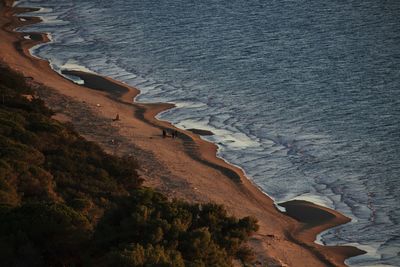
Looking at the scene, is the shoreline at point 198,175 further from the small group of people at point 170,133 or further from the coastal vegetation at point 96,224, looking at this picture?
the coastal vegetation at point 96,224

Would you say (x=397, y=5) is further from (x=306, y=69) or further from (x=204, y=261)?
(x=204, y=261)

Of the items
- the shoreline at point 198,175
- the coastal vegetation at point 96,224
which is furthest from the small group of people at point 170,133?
the coastal vegetation at point 96,224

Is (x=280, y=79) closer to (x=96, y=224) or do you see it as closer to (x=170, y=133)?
(x=170, y=133)

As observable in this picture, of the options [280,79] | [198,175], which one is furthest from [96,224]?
[280,79]

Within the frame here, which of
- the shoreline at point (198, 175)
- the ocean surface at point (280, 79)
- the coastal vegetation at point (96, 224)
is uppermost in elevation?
the coastal vegetation at point (96, 224)

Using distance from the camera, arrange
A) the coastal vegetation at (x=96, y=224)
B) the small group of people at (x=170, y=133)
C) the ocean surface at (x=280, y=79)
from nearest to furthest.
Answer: the coastal vegetation at (x=96, y=224)
the ocean surface at (x=280, y=79)
the small group of people at (x=170, y=133)

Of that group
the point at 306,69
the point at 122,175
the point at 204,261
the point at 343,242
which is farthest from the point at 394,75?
the point at 204,261
